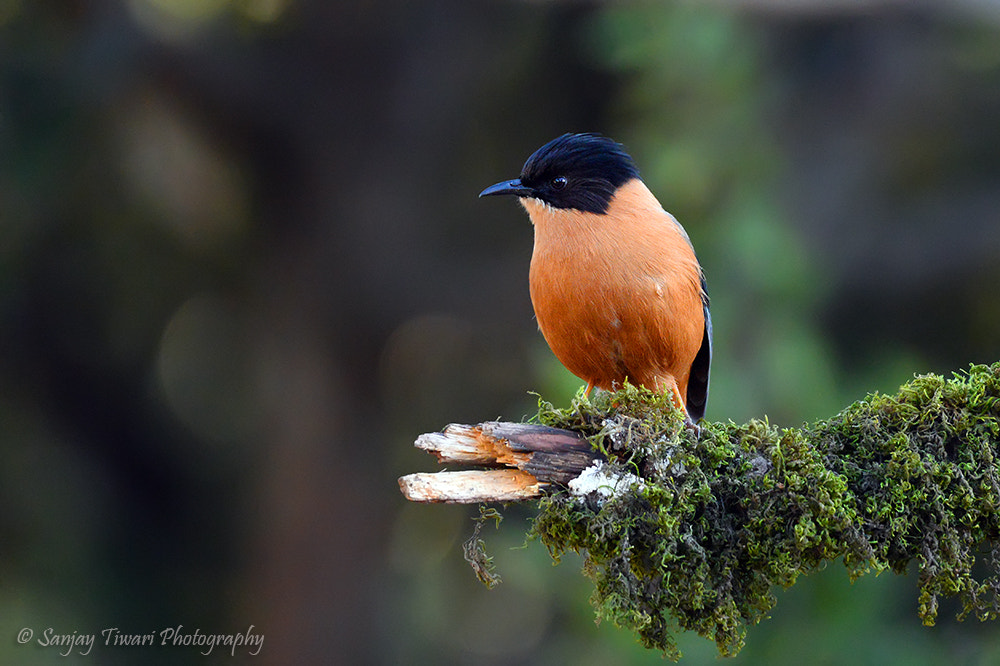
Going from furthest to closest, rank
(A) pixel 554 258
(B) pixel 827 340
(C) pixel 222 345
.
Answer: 1. (C) pixel 222 345
2. (B) pixel 827 340
3. (A) pixel 554 258

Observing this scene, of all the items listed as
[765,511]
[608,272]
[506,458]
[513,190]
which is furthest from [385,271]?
[765,511]

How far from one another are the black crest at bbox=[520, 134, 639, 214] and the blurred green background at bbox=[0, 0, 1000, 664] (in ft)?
5.18

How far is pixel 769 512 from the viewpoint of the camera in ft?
11.3

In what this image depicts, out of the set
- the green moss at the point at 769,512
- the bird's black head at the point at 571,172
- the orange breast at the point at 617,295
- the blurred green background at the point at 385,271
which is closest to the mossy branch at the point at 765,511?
the green moss at the point at 769,512

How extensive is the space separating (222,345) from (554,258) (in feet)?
23.6

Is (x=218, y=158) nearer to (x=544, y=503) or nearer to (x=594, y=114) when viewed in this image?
(x=594, y=114)

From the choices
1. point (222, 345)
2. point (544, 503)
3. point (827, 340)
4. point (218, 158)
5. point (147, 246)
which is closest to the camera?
point (544, 503)

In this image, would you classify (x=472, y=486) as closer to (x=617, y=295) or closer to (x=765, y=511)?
(x=765, y=511)

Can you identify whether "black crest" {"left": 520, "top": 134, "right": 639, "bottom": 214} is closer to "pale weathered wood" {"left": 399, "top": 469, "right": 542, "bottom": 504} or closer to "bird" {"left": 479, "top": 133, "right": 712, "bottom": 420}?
"bird" {"left": 479, "top": 133, "right": 712, "bottom": 420}

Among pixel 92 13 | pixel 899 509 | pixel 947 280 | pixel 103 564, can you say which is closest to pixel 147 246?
pixel 92 13

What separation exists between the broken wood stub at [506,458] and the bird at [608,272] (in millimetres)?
1035

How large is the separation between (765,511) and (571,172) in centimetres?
219

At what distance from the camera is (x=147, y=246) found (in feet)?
32.6

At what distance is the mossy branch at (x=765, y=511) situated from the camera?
340cm
